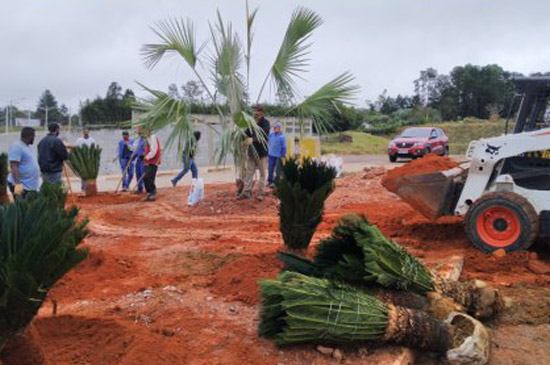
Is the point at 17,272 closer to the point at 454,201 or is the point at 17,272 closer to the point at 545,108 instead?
the point at 454,201

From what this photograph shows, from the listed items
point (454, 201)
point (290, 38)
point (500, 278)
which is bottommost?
point (500, 278)

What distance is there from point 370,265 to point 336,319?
0.54 meters

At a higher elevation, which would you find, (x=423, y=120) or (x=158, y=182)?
(x=423, y=120)

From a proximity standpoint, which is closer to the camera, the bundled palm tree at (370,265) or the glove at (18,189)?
the bundled palm tree at (370,265)

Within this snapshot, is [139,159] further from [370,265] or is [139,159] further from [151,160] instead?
[370,265]

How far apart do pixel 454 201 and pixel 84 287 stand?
4.58 metres

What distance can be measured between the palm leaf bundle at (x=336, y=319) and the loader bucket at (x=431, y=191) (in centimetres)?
297

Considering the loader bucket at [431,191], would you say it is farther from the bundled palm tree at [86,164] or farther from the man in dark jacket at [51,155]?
the bundled palm tree at [86,164]


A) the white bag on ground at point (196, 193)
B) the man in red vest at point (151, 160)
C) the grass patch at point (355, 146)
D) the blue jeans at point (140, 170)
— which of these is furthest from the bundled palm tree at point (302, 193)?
the grass patch at point (355, 146)

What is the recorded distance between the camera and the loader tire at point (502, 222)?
6.07 metres

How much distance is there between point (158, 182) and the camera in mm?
17078

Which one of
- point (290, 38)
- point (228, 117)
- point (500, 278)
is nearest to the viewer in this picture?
point (500, 278)

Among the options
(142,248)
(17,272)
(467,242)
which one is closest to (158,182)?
(142,248)

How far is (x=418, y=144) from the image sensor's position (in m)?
21.4
